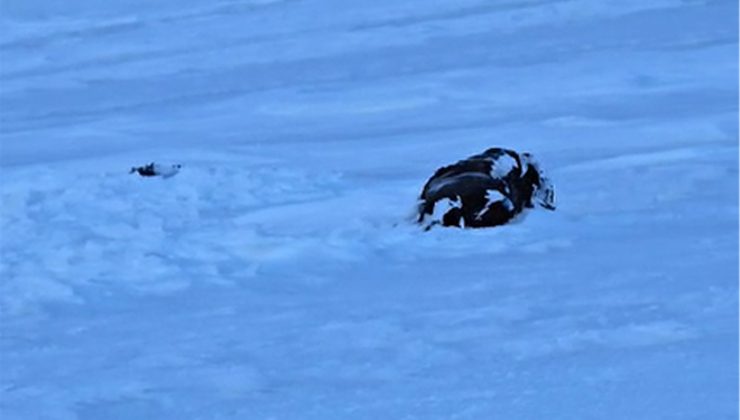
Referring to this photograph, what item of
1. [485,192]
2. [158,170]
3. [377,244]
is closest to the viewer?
[377,244]

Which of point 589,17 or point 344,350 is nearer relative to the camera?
point 344,350

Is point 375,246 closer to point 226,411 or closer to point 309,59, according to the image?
point 226,411

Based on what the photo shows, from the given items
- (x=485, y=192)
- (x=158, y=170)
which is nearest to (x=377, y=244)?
(x=485, y=192)

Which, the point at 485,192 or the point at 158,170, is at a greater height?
the point at 158,170

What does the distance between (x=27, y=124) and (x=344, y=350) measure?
4.78 metres

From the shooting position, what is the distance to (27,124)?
782cm

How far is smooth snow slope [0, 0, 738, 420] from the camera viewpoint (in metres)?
3.18

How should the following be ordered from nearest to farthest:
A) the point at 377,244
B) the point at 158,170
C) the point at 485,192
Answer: the point at 377,244, the point at 485,192, the point at 158,170

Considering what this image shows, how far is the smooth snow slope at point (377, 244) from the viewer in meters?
3.18

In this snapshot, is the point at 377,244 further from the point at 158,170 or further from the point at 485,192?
the point at 158,170

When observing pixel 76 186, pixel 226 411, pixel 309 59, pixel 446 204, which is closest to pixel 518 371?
pixel 226 411

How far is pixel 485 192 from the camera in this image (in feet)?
14.9

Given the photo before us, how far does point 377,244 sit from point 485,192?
1.28 ft

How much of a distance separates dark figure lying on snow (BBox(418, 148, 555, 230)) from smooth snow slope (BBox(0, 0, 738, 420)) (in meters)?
0.08
